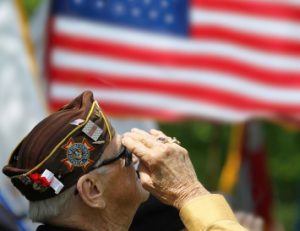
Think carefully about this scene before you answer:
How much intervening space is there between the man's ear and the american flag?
358 cm

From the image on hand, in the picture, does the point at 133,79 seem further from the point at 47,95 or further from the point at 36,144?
the point at 36,144

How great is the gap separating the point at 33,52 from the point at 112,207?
3.30 m

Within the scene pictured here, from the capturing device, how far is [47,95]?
6.18 m

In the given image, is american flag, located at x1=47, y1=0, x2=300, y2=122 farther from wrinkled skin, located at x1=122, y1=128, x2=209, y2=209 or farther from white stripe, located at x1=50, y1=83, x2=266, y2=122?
wrinkled skin, located at x1=122, y1=128, x2=209, y2=209

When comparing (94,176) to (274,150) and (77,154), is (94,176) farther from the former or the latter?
(274,150)

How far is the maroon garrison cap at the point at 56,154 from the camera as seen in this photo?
2.60 meters

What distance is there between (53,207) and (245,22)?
14.1 ft

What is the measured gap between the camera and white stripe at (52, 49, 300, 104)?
251 inches

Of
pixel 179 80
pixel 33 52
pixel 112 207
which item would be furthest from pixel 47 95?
pixel 112 207

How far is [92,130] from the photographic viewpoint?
2680 mm

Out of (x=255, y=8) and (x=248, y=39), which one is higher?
(x=255, y=8)

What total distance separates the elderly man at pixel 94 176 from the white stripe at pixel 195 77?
363cm

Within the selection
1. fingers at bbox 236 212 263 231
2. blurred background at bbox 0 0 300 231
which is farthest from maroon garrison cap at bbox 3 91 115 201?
blurred background at bbox 0 0 300 231

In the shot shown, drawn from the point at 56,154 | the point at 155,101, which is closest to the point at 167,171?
the point at 56,154
